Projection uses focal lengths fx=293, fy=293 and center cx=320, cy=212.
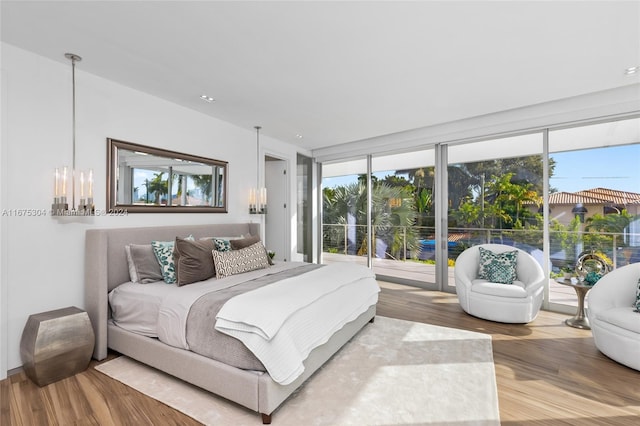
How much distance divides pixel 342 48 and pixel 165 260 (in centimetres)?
250

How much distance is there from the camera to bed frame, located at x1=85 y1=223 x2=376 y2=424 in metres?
1.83

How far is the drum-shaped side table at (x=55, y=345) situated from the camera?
7.07ft

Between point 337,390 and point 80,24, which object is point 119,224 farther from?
point 337,390

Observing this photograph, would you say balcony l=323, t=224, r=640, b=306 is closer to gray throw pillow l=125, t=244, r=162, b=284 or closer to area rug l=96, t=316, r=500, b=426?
area rug l=96, t=316, r=500, b=426

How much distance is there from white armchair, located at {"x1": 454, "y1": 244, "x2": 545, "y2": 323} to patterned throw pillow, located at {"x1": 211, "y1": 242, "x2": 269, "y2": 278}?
249cm

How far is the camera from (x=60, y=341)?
2248 mm

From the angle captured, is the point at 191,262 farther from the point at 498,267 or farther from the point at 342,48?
the point at 498,267

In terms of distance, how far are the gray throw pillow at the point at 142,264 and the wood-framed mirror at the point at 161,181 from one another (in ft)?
1.63

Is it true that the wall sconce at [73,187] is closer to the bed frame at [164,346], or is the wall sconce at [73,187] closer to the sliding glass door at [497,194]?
the bed frame at [164,346]

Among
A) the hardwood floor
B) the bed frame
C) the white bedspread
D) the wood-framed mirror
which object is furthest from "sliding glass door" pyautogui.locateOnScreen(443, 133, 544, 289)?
the wood-framed mirror

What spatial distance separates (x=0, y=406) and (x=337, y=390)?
2.24m

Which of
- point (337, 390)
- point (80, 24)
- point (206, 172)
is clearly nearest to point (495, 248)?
point (337, 390)

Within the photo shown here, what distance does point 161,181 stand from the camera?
11.3ft

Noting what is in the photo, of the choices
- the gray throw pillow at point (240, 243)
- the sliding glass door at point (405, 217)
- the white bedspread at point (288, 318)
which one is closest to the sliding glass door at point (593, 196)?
the sliding glass door at point (405, 217)
